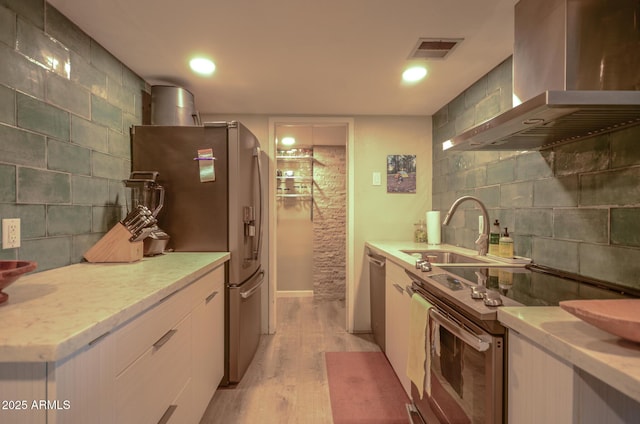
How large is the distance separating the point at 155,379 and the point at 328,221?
3298mm

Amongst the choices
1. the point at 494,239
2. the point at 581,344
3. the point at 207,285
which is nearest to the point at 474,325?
the point at 581,344

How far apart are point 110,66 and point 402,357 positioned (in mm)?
2547

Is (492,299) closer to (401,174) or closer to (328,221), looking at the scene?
(401,174)

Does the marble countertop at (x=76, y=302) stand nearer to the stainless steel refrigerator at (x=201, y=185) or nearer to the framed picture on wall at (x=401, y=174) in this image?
the stainless steel refrigerator at (x=201, y=185)

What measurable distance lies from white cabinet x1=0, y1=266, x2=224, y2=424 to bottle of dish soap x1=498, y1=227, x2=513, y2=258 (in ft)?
5.50

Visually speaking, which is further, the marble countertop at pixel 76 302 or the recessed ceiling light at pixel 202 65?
the recessed ceiling light at pixel 202 65

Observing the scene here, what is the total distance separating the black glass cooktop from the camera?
1.04m

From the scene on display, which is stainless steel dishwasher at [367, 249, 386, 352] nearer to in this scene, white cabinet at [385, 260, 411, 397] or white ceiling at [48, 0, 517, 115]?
white cabinet at [385, 260, 411, 397]

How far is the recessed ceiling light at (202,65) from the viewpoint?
1914mm

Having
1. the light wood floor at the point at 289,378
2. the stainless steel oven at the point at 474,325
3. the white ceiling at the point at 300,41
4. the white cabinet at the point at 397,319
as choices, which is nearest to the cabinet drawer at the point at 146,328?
the light wood floor at the point at 289,378

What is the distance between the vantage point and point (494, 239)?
1.85 meters

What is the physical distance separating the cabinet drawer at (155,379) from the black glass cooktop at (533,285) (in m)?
1.14

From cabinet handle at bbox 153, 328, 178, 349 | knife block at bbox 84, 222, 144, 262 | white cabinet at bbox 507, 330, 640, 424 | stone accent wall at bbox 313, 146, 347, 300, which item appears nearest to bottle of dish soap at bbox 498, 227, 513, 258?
white cabinet at bbox 507, 330, 640, 424

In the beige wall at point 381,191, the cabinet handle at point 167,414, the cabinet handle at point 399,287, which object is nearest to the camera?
the cabinet handle at point 167,414
